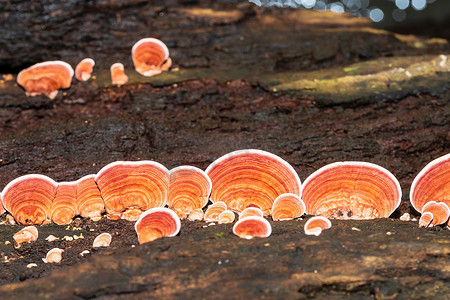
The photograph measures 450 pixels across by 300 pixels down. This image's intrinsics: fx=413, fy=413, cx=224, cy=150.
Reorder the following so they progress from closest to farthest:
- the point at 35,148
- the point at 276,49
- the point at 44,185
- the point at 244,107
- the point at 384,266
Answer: the point at 384,266
the point at 44,185
the point at 35,148
the point at 244,107
the point at 276,49

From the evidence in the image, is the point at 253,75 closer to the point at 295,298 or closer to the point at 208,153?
the point at 208,153

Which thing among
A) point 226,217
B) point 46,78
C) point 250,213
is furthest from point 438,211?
point 46,78

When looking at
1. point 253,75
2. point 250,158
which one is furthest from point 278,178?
point 253,75

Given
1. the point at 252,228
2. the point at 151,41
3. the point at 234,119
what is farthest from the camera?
the point at 151,41

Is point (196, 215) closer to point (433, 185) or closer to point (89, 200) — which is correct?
point (89, 200)

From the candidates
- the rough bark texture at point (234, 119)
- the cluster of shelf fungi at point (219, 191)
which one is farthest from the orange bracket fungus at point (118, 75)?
the cluster of shelf fungi at point (219, 191)

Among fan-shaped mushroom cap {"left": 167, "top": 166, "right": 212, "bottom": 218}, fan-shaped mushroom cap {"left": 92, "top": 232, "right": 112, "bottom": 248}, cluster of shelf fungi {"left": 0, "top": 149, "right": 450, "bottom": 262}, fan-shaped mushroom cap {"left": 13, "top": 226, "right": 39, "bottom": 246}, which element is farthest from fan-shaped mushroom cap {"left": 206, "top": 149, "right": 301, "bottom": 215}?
fan-shaped mushroom cap {"left": 13, "top": 226, "right": 39, "bottom": 246}

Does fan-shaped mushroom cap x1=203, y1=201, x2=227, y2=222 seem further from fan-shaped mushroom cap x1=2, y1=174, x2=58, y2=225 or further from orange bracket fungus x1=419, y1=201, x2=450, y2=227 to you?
orange bracket fungus x1=419, y1=201, x2=450, y2=227
